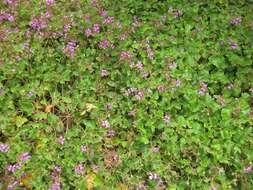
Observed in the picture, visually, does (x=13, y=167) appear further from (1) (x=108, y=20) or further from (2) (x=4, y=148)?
(1) (x=108, y=20)

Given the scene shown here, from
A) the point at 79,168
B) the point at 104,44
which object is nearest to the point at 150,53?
the point at 104,44

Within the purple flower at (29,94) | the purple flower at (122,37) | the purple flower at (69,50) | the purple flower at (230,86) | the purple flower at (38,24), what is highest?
the purple flower at (38,24)

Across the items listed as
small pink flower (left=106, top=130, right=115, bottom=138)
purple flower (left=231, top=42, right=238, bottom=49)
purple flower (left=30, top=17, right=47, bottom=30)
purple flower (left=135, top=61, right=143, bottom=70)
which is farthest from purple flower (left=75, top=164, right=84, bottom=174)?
purple flower (left=231, top=42, right=238, bottom=49)

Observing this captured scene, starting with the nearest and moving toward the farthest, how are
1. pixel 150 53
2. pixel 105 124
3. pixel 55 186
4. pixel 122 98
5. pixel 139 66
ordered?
1. pixel 55 186
2. pixel 105 124
3. pixel 122 98
4. pixel 139 66
5. pixel 150 53

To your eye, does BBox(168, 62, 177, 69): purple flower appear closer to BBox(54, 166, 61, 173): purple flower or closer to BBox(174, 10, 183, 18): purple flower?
BBox(174, 10, 183, 18): purple flower

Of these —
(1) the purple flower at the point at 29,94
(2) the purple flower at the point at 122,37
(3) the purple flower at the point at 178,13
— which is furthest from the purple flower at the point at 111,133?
(3) the purple flower at the point at 178,13

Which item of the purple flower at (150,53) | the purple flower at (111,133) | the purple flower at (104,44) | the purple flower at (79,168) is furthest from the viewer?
the purple flower at (104,44)

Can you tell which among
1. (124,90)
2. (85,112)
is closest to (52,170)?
(85,112)

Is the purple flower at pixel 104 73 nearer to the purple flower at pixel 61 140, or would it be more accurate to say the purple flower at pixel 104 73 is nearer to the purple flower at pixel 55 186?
the purple flower at pixel 61 140
